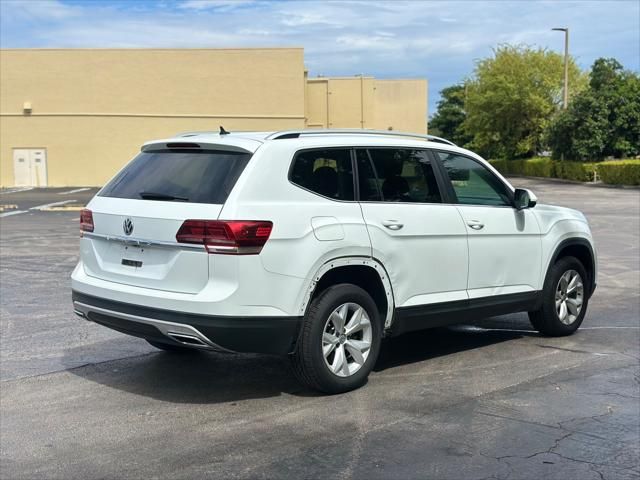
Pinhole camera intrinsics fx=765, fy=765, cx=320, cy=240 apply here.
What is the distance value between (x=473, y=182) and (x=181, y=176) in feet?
9.17

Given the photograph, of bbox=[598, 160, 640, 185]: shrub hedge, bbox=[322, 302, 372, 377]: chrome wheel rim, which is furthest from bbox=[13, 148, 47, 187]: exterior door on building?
bbox=[322, 302, 372, 377]: chrome wheel rim

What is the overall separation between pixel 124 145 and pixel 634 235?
112 feet

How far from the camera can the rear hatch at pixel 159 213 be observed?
521cm

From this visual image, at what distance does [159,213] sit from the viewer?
211 inches

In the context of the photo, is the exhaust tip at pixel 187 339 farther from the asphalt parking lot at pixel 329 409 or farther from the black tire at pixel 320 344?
the black tire at pixel 320 344

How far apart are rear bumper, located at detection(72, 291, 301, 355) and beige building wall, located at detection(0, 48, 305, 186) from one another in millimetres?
39742

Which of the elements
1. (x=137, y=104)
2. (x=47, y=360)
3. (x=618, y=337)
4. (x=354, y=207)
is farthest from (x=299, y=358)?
(x=137, y=104)

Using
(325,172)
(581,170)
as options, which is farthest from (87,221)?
(581,170)

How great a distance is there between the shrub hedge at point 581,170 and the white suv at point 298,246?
3585 cm

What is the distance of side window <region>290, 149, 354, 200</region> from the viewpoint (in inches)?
222

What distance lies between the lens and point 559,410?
5.44 meters

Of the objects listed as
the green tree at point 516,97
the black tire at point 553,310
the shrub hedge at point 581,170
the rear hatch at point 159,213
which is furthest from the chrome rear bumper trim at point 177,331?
the green tree at point 516,97

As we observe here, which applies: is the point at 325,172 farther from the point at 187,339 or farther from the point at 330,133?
the point at 187,339

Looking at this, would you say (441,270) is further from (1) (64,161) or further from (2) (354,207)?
(1) (64,161)
